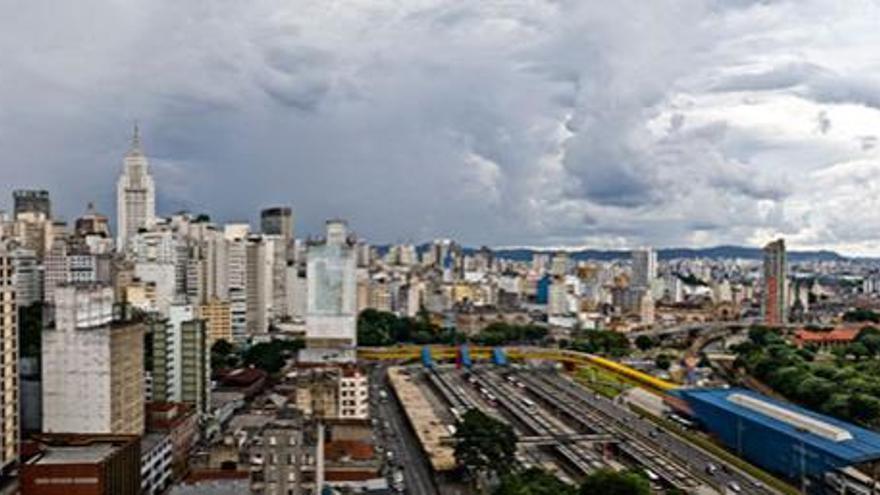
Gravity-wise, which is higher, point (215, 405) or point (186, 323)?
point (186, 323)

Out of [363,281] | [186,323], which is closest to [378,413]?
[186,323]

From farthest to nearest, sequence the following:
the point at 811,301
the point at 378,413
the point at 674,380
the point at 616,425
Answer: the point at 811,301
the point at 674,380
the point at 378,413
the point at 616,425

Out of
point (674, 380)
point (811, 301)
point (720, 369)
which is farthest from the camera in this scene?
point (811, 301)

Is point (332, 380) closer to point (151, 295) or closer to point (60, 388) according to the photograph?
point (60, 388)

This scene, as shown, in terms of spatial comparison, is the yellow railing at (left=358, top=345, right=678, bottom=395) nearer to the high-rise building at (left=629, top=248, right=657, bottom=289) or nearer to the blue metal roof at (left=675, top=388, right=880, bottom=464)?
the blue metal roof at (left=675, top=388, right=880, bottom=464)

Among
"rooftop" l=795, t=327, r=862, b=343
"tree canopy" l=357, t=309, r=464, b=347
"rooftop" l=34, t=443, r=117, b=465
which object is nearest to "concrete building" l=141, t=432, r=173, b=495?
"rooftop" l=34, t=443, r=117, b=465

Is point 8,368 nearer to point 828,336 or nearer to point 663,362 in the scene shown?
point 663,362

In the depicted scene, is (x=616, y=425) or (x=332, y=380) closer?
(x=332, y=380)

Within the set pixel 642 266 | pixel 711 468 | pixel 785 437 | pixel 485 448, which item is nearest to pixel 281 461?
pixel 485 448
